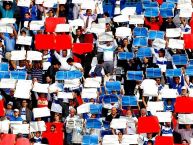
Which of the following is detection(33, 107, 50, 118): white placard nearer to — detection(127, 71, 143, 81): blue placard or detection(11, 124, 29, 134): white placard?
detection(11, 124, 29, 134): white placard

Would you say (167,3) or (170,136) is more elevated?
(167,3)

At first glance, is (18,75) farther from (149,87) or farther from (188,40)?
(188,40)

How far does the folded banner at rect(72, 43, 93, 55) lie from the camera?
112 ft

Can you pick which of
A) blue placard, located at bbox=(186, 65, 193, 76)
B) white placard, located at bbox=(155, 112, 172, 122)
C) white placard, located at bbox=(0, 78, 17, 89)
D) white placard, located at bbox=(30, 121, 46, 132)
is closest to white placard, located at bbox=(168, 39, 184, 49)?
blue placard, located at bbox=(186, 65, 193, 76)

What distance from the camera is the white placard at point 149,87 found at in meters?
32.3

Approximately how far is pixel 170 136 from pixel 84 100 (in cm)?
271

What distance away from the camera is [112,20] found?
35562 millimetres

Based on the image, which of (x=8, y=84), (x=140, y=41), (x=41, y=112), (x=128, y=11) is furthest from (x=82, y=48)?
(x=41, y=112)

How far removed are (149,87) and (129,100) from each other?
30.7 inches

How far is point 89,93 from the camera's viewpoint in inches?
1276

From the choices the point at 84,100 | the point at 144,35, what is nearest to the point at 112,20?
the point at 144,35

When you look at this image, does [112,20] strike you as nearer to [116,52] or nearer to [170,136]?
[116,52]

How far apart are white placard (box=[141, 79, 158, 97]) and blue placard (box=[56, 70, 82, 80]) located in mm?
1778

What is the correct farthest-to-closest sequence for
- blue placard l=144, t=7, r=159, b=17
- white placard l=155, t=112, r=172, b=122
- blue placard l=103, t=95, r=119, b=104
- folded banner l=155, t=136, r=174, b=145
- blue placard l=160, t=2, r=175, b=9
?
blue placard l=160, t=2, r=175, b=9 < blue placard l=144, t=7, r=159, b=17 < blue placard l=103, t=95, r=119, b=104 < white placard l=155, t=112, r=172, b=122 < folded banner l=155, t=136, r=174, b=145
